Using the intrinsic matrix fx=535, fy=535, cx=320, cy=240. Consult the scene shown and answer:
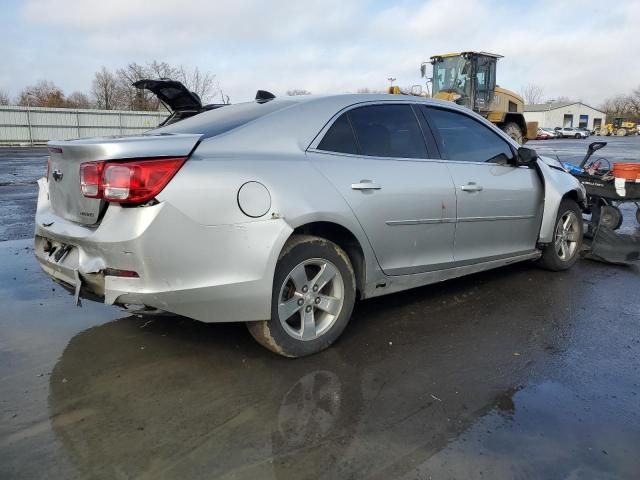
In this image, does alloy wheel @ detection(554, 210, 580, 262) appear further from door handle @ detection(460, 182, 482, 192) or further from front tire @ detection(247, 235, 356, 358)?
front tire @ detection(247, 235, 356, 358)

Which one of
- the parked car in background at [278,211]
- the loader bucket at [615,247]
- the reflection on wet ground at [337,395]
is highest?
the parked car in background at [278,211]

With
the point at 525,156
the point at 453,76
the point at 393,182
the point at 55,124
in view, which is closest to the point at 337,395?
the point at 393,182

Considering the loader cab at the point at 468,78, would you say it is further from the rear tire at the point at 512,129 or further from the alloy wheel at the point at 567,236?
the alloy wheel at the point at 567,236

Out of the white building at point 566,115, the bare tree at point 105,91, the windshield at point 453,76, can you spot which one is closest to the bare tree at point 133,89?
the bare tree at point 105,91

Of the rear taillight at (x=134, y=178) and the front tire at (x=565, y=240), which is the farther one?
the front tire at (x=565, y=240)

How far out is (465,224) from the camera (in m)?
4.17

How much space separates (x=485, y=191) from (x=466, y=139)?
48cm

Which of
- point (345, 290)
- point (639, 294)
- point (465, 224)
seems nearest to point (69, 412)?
point (345, 290)

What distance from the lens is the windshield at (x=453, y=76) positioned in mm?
18250

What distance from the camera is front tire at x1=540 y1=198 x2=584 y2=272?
5.26 meters

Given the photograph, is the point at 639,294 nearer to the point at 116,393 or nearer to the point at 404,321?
the point at 404,321

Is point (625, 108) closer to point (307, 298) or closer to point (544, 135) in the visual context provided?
point (544, 135)

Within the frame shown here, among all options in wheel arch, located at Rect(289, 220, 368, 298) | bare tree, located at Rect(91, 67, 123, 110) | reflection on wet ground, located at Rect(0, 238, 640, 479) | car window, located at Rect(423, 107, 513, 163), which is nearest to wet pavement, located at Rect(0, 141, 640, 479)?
reflection on wet ground, located at Rect(0, 238, 640, 479)

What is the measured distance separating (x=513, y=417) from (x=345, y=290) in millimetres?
1244
